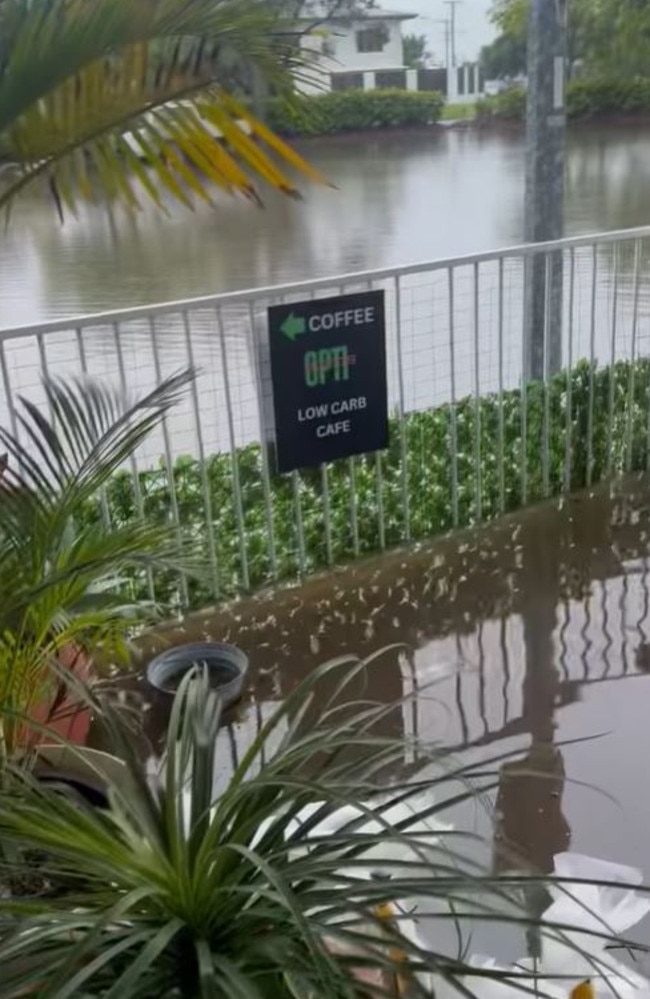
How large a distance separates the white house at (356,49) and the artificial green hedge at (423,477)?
42.7 inches

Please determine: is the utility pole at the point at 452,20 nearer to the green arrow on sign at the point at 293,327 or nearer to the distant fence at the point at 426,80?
the distant fence at the point at 426,80

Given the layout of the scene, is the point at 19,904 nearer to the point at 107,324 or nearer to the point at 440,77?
the point at 107,324

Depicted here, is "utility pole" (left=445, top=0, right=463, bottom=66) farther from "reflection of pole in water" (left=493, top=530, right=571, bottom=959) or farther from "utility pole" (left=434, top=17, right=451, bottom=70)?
"reflection of pole in water" (left=493, top=530, right=571, bottom=959)

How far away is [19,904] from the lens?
116 centimetres

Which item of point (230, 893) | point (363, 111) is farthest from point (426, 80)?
point (230, 893)

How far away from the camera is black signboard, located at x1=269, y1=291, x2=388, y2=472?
2.96 m

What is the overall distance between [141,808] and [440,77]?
2.29m

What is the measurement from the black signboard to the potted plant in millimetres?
962

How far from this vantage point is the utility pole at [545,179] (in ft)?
11.4

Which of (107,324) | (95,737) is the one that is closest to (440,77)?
(107,324)

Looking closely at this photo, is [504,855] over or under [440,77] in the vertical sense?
under

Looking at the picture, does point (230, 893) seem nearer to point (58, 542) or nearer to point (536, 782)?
point (58, 542)

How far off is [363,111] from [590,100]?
1.14m

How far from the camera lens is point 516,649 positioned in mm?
2900
